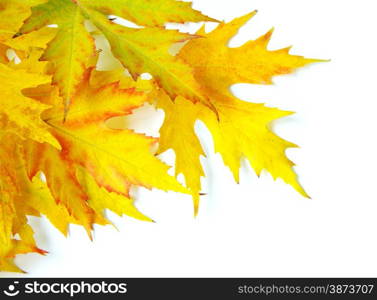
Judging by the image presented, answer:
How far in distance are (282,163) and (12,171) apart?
36cm

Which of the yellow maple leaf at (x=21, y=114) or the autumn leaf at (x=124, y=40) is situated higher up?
the autumn leaf at (x=124, y=40)

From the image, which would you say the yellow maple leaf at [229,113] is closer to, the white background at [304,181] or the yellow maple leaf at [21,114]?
the white background at [304,181]

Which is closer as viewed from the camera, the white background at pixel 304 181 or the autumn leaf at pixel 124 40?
the autumn leaf at pixel 124 40

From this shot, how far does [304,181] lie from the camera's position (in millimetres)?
824

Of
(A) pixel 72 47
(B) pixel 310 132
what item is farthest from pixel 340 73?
(A) pixel 72 47

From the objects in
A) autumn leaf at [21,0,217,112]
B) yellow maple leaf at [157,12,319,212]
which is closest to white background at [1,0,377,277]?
yellow maple leaf at [157,12,319,212]

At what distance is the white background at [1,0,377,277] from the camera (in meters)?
0.82

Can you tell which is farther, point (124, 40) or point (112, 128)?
point (112, 128)

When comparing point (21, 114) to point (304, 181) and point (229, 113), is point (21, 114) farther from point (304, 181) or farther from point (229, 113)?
point (304, 181)

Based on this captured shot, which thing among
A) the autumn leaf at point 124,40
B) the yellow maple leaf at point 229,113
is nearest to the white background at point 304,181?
the yellow maple leaf at point 229,113

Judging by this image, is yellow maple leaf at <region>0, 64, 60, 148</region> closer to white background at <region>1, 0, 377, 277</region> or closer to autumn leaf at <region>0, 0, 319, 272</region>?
autumn leaf at <region>0, 0, 319, 272</region>

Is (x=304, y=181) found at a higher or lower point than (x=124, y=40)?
lower

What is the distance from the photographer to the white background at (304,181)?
0.82m

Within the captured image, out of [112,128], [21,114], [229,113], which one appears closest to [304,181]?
[229,113]
